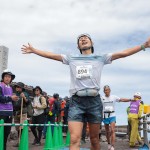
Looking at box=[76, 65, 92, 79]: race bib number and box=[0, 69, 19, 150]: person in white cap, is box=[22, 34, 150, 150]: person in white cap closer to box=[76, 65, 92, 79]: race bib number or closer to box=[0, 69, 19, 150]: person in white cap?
box=[76, 65, 92, 79]: race bib number

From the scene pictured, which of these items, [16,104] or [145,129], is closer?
[145,129]

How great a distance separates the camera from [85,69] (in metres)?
5.36

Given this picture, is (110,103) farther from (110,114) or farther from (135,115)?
(135,115)

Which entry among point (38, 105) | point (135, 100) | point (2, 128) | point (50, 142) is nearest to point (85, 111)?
point (2, 128)

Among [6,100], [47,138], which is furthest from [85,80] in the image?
[47,138]

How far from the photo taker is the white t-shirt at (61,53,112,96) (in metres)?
5.33

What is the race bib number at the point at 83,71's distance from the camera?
532 centimetres

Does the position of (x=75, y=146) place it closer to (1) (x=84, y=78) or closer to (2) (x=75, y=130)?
(2) (x=75, y=130)

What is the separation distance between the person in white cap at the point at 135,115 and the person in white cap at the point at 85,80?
731cm

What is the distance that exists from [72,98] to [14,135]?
908cm

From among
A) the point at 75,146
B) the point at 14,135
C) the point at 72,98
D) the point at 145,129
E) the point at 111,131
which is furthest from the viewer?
the point at 14,135

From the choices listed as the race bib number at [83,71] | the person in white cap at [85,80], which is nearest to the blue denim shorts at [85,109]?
the person in white cap at [85,80]

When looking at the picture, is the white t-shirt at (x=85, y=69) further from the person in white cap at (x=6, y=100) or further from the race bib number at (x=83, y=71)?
the person in white cap at (x=6, y=100)

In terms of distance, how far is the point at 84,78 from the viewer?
5.34 meters
